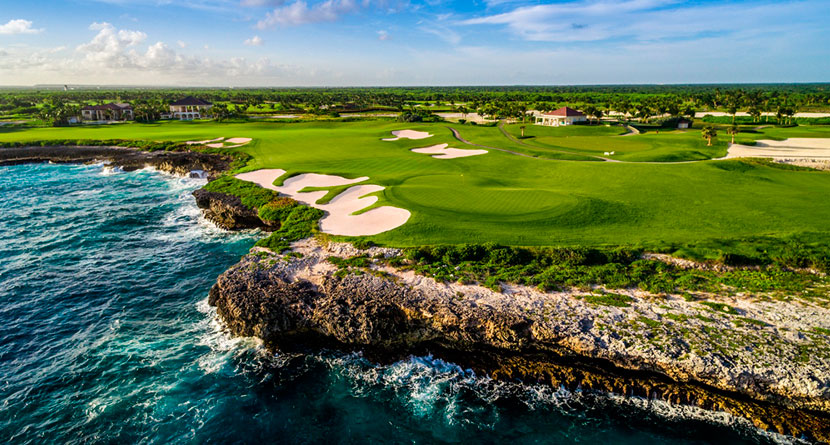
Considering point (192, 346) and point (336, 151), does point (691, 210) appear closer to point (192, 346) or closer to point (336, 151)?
point (192, 346)

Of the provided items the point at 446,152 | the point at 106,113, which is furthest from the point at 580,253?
the point at 106,113

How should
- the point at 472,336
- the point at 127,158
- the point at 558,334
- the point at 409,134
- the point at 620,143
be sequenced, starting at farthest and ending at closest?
the point at 409,134 < the point at 620,143 < the point at 127,158 < the point at 472,336 < the point at 558,334

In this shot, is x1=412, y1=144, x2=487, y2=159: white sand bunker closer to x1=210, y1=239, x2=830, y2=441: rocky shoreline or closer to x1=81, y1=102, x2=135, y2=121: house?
x1=210, y1=239, x2=830, y2=441: rocky shoreline

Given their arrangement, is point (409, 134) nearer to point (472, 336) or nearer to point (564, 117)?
point (564, 117)

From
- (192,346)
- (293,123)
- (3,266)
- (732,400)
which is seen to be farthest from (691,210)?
(293,123)

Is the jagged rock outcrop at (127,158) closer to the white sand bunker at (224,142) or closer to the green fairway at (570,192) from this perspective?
the white sand bunker at (224,142)

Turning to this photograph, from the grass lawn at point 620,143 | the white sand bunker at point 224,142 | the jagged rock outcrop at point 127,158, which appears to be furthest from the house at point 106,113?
the grass lawn at point 620,143
